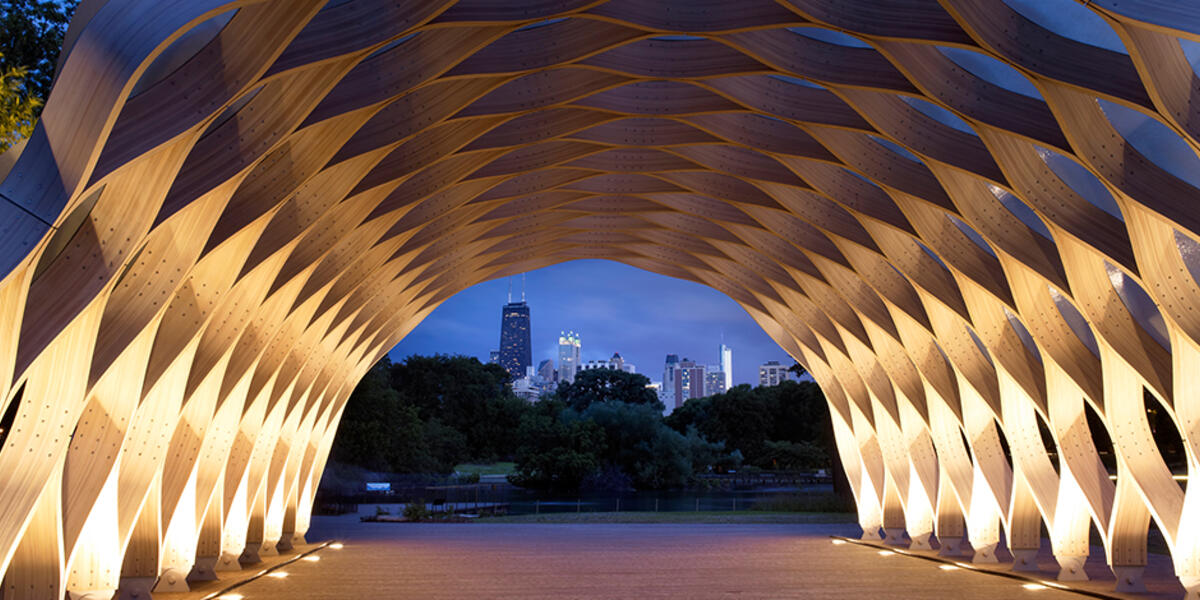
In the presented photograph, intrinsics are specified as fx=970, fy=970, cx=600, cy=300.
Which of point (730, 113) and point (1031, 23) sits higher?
point (730, 113)

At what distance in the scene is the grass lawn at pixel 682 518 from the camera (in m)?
45.0

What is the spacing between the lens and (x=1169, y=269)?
15.2m

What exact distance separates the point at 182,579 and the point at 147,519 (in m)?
2.54

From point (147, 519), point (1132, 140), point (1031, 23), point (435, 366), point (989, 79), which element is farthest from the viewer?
point (435, 366)

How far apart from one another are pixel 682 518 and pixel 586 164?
85.6ft

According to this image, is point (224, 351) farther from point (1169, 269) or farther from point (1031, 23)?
point (1169, 269)

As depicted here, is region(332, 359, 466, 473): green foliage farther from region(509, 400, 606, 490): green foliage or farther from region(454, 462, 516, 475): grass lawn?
region(454, 462, 516, 475): grass lawn

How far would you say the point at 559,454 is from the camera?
2537 inches

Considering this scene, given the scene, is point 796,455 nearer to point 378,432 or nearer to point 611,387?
point 611,387

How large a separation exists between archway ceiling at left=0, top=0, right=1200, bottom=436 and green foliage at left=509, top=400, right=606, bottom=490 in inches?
1372

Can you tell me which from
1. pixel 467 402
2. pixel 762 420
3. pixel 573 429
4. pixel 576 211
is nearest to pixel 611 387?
pixel 467 402

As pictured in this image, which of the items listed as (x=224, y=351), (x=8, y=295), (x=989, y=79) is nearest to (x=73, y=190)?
(x=8, y=295)

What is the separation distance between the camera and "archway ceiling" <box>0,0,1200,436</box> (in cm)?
1059

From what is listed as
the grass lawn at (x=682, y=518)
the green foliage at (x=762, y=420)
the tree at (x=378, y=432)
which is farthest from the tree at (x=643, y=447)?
the grass lawn at (x=682, y=518)
